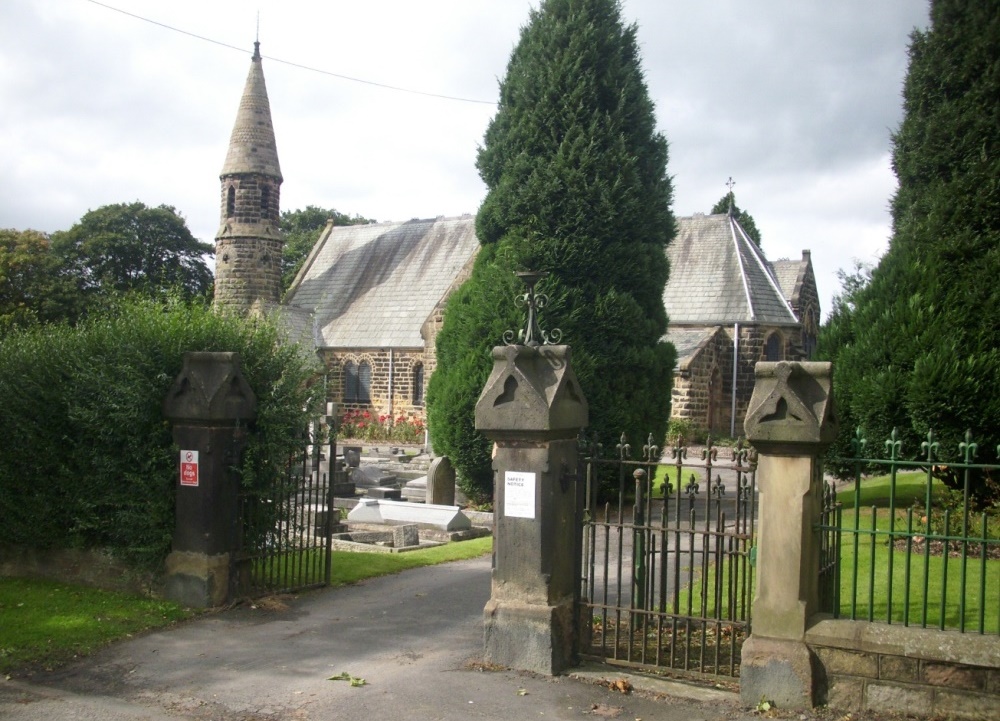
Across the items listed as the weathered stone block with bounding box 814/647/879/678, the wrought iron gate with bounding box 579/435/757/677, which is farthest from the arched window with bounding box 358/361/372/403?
the weathered stone block with bounding box 814/647/879/678

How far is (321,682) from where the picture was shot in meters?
6.74

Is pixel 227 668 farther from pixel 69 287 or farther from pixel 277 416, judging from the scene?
pixel 69 287

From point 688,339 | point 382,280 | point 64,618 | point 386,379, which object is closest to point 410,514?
point 64,618

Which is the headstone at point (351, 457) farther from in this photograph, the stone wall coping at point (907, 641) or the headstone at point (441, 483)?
the stone wall coping at point (907, 641)

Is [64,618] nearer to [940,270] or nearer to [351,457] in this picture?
[940,270]

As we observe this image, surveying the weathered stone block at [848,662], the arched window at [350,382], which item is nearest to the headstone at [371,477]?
the weathered stone block at [848,662]

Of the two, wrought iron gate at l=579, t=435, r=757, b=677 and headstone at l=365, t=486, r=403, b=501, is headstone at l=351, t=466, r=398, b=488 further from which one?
wrought iron gate at l=579, t=435, r=757, b=677

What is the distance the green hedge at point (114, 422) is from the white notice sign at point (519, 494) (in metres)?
3.09

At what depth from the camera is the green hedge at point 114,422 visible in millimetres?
8883

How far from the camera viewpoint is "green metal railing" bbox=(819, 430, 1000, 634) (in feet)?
18.2

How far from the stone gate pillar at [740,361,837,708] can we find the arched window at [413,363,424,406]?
29250 millimetres

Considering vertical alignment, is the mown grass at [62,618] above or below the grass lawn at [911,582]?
below

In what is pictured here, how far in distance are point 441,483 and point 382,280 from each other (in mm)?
21748

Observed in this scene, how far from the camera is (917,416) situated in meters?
11.3
